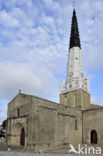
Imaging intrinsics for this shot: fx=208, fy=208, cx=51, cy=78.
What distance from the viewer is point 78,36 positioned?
4469 centimetres

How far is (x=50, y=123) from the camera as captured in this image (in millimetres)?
28297

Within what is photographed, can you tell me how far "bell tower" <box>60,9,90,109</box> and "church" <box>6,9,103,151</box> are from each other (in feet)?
0.62

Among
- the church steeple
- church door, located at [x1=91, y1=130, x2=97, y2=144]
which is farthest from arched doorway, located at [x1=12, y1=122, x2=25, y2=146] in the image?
the church steeple

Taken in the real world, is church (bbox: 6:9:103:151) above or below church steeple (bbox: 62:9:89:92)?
below

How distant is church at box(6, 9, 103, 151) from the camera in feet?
87.4

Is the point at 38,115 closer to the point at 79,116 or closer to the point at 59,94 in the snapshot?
the point at 79,116

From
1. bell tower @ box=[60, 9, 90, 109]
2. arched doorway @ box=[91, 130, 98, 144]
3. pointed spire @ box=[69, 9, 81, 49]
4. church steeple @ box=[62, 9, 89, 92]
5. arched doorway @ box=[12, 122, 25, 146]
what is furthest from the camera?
pointed spire @ box=[69, 9, 81, 49]

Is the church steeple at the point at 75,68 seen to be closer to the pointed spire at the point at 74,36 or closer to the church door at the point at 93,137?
the pointed spire at the point at 74,36

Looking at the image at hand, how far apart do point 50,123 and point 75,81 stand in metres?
14.2

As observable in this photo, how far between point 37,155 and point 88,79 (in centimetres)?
2815

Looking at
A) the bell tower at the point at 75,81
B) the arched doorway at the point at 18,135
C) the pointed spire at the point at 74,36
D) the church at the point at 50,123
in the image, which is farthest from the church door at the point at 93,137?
the pointed spire at the point at 74,36

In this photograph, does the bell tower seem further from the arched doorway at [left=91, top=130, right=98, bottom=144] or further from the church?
the arched doorway at [left=91, top=130, right=98, bottom=144]

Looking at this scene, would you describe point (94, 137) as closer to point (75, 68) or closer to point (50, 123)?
point (50, 123)

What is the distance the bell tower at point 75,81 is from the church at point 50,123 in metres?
0.19
